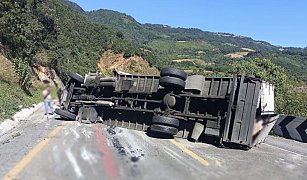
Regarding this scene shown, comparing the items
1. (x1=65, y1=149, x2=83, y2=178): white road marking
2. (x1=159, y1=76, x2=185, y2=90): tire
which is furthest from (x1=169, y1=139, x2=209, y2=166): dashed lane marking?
(x1=65, y1=149, x2=83, y2=178): white road marking

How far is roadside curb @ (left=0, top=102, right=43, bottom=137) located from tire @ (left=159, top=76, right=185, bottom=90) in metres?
4.97

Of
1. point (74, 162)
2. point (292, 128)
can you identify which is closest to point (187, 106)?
point (74, 162)

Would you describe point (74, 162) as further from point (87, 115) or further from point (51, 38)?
point (51, 38)

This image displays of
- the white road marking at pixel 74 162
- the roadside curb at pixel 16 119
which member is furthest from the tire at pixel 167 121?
the roadside curb at pixel 16 119

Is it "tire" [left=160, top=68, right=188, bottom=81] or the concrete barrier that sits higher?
"tire" [left=160, top=68, right=188, bottom=81]

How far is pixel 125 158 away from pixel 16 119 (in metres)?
6.78

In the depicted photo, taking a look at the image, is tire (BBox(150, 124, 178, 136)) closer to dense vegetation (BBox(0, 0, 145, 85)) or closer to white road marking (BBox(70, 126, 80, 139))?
white road marking (BBox(70, 126, 80, 139))

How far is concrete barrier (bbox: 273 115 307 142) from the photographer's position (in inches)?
601

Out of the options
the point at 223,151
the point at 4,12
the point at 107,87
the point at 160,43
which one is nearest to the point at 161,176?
the point at 223,151

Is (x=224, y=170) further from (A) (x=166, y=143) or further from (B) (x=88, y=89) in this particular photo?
(B) (x=88, y=89)

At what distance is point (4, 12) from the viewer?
23797mm

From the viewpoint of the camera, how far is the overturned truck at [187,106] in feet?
34.8

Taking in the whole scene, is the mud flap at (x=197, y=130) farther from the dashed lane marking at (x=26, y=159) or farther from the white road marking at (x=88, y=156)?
the dashed lane marking at (x=26, y=159)

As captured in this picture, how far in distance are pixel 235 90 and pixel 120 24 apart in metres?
183
